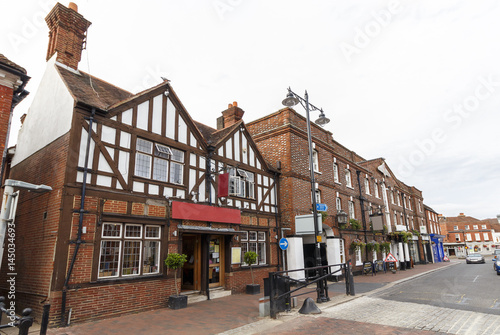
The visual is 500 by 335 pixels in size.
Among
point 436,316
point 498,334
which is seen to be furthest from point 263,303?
point 498,334

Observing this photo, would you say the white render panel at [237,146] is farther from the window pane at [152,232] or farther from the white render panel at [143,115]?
the window pane at [152,232]

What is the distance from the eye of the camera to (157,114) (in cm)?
1120

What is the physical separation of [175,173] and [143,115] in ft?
7.95

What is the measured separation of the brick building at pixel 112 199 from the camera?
8.37 meters

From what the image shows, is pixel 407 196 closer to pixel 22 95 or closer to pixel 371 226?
pixel 371 226

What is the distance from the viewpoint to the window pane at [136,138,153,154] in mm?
10461

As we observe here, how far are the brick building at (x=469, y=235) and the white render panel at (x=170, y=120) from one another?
74943mm

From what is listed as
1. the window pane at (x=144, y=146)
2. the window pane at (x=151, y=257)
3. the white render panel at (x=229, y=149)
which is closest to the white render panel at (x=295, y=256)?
the white render panel at (x=229, y=149)

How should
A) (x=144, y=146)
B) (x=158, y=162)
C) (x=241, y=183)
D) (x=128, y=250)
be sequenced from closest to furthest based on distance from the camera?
(x=128, y=250), (x=144, y=146), (x=158, y=162), (x=241, y=183)

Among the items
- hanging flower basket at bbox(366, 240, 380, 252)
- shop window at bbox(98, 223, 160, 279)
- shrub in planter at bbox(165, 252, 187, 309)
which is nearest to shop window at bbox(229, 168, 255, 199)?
shrub in planter at bbox(165, 252, 187, 309)

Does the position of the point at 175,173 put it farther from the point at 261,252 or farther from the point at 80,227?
the point at 261,252

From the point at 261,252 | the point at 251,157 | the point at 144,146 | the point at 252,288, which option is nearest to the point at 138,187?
the point at 144,146

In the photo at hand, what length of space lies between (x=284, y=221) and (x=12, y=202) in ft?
40.2

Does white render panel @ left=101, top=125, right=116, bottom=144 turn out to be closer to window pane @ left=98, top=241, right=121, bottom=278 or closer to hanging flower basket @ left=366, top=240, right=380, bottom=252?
window pane @ left=98, top=241, right=121, bottom=278
